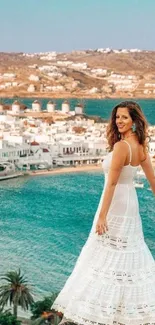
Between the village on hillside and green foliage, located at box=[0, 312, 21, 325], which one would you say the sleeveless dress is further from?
the village on hillside

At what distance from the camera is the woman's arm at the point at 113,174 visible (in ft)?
8.34

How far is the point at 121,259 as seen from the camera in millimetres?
2666

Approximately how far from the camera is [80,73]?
130 meters

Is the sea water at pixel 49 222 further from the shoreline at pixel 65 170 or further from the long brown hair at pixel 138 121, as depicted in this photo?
the long brown hair at pixel 138 121

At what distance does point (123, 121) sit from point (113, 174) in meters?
0.24

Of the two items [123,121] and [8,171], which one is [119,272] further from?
[8,171]

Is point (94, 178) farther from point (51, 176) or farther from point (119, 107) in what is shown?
point (119, 107)

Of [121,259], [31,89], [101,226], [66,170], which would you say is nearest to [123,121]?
[101,226]

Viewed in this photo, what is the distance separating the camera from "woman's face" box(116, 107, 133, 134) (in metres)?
2.65

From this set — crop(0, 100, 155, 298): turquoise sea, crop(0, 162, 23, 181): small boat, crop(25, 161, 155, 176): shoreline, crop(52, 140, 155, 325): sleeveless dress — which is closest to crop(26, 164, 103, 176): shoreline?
crop(25, 161, 155, 176): shoreline

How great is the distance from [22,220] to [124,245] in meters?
19.3

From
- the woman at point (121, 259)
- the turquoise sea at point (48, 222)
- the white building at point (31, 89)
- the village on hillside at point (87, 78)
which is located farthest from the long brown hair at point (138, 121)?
the white building at point (31, 89)

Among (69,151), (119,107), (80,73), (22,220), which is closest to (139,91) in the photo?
(80,73)

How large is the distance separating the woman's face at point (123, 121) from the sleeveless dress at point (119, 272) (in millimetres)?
123
